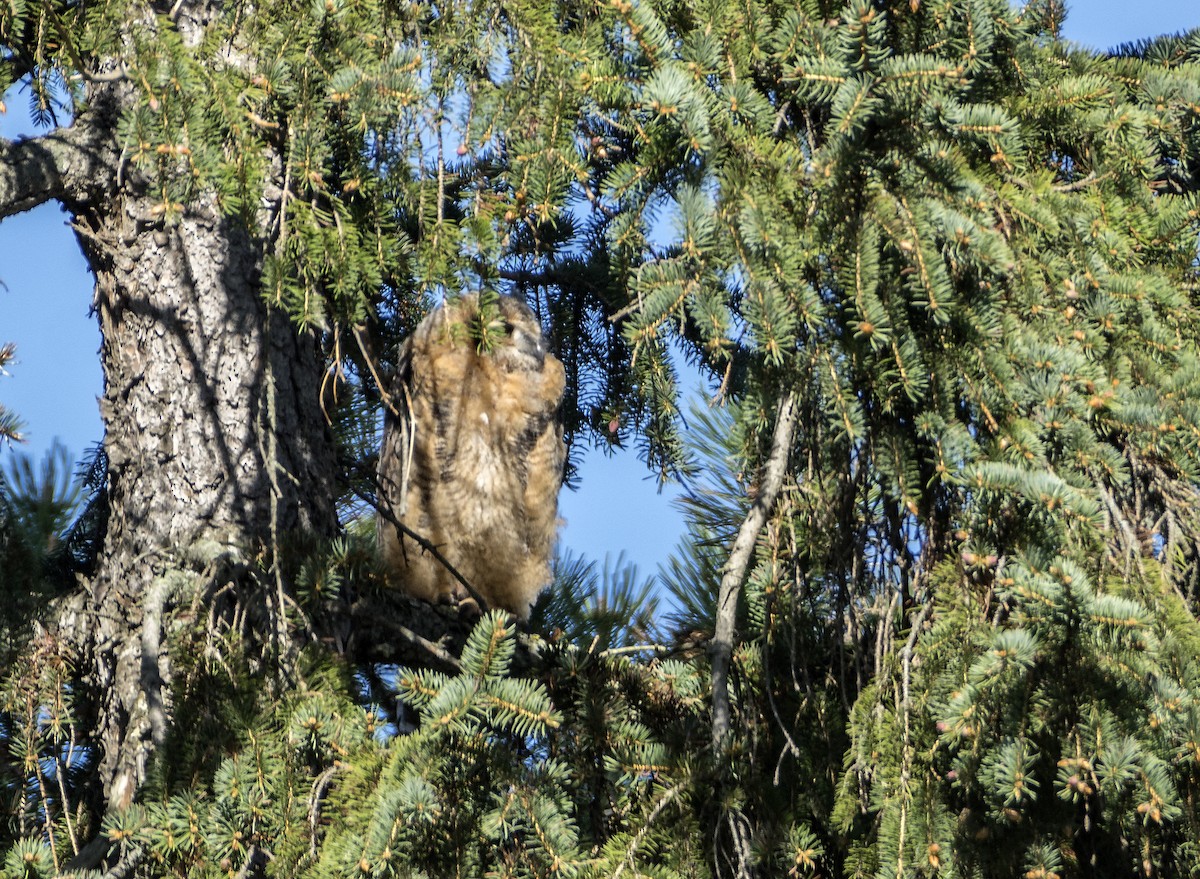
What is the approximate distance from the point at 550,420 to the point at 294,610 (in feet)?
3.61

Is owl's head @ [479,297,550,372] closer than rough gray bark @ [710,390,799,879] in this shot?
No

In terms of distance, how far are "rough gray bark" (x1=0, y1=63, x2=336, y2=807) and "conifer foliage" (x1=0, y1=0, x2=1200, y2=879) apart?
20 centimetres

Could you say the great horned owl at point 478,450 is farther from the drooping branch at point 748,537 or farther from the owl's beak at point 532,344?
the drooping branch at point 748,537

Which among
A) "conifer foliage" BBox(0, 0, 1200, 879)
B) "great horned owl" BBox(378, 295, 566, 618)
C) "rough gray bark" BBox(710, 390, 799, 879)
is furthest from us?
"great horned owl" BBox(378, 295, 566, 618)

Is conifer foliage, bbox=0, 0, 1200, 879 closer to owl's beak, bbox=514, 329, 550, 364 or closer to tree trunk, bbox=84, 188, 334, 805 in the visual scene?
tree trunk, bbox=84, 188, 334, 805

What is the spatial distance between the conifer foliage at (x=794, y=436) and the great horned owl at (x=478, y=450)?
893mm

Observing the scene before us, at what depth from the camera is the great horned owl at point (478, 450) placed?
3137 millimetres

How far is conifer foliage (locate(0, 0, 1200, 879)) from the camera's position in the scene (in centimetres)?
172

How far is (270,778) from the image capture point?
1873mm

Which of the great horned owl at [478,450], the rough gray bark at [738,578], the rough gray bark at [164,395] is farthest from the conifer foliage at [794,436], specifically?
the great horned owl at [478,450]

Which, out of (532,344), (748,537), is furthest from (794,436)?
(532,344)

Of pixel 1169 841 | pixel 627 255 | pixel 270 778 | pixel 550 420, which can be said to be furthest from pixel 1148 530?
pixel 550 420

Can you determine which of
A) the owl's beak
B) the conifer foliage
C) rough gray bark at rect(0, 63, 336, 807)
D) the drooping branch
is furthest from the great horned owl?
the drooping branch

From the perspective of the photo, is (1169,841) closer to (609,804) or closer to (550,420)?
(609,804)
